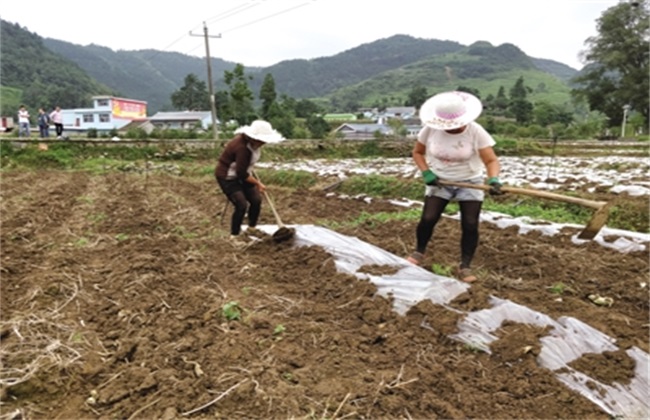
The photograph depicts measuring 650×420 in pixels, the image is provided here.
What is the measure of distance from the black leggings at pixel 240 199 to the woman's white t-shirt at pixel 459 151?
207 cm

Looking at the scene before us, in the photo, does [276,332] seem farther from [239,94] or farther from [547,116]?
[547,116]

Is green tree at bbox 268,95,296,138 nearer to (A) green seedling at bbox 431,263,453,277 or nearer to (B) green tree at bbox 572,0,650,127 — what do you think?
(A) green seedling at bbox 431,263,453,277

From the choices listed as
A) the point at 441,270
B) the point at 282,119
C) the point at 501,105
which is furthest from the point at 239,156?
the point at 501,105

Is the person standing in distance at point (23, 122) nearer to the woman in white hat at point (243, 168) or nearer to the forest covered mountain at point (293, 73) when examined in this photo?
the woman in white hat at point (243, 168)

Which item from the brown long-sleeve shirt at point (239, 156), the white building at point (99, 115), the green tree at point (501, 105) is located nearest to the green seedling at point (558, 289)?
the brown long-sleeve shirt at point (239, 156)

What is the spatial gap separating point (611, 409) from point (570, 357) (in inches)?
12.5

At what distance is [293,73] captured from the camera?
13275 cm

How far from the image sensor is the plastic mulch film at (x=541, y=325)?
2354mm

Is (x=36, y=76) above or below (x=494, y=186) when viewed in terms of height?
above

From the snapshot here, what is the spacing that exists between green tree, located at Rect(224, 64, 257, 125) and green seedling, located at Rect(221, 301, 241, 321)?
21.8 metres

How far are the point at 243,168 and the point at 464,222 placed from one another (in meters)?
2.19

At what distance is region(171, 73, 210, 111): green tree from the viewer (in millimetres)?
64125

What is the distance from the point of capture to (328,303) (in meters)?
3.27

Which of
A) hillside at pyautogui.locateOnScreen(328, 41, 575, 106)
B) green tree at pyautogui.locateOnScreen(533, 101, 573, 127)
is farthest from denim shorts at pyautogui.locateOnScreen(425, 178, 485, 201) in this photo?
hillside at pyautogui.locateOnScreen(328, 41, 575, 106)
